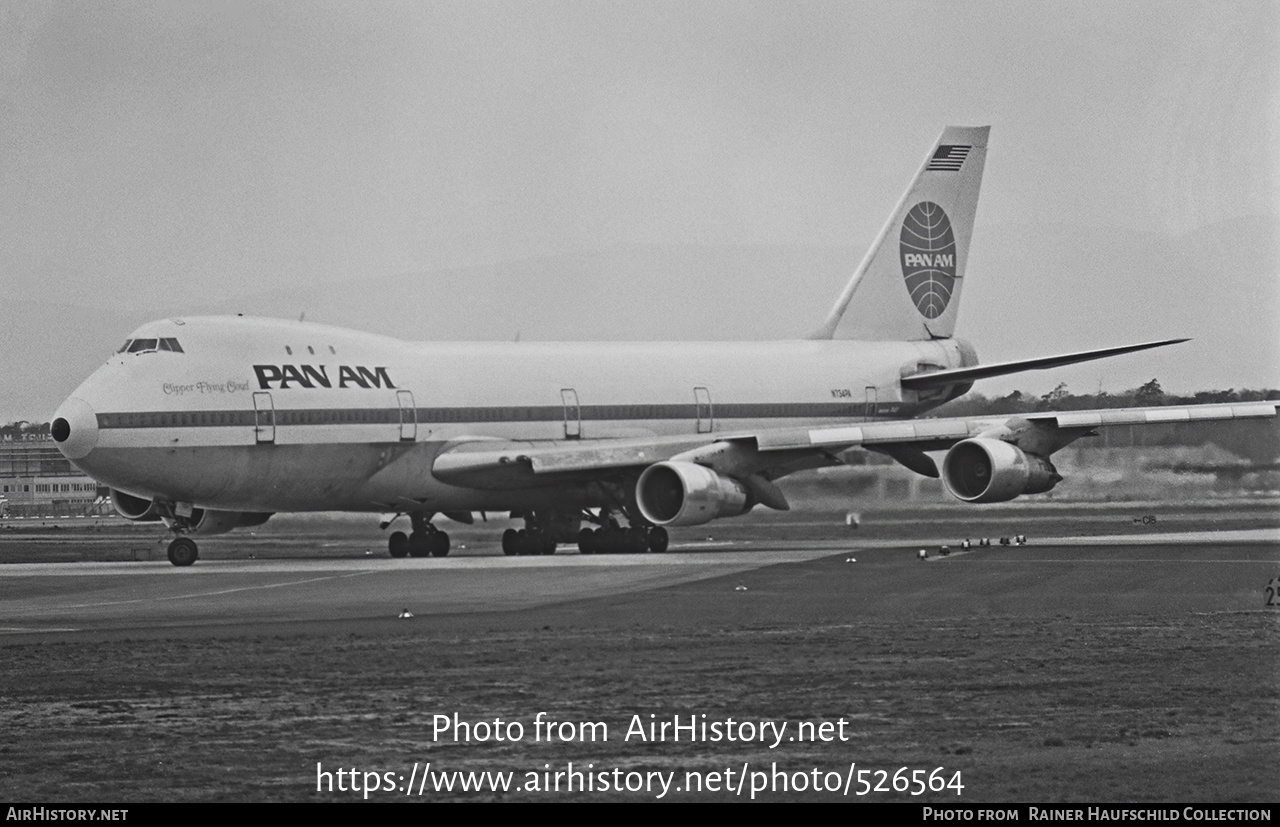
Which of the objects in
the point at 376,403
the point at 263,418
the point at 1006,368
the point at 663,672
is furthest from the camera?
the point at 1006,368

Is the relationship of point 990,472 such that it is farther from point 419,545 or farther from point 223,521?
point 223,521

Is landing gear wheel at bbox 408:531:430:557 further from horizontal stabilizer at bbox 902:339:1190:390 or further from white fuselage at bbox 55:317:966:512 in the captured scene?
horizontal stabilizer at bbox 902:339:1190:390

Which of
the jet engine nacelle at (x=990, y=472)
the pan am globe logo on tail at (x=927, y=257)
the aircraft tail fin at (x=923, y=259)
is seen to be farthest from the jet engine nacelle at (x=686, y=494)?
the pan am globe logo on tail at (x=927, y=257)

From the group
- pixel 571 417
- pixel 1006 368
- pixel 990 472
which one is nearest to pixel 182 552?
pixel 571 417

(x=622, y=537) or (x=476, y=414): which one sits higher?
(x=476, y=414)

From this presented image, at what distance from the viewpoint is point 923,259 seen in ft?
139

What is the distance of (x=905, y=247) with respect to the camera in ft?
139

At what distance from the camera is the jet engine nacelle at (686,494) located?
31.9 metres

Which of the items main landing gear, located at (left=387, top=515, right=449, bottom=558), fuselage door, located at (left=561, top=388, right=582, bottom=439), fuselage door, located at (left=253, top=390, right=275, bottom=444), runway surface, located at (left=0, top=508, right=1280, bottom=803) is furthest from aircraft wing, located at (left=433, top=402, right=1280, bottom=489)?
runway surface, located at (left=0, top=508, right=1280, bottom=803)

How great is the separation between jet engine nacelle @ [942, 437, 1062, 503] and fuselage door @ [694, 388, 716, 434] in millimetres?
5576

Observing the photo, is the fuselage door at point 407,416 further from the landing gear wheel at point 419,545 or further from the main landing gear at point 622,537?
the main landing gear at point 622,537

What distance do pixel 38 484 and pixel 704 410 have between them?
57273 millimetres

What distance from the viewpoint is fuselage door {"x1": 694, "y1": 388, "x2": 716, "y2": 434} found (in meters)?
37.3

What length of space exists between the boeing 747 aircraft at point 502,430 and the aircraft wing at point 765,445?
0.04 m
